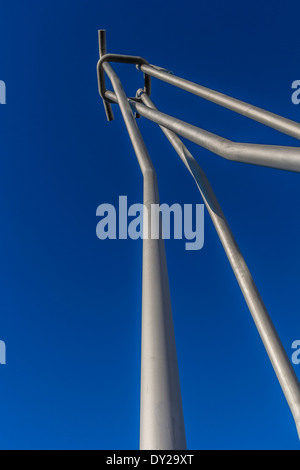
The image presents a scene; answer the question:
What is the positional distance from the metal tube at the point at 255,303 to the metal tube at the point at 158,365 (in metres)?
4.41

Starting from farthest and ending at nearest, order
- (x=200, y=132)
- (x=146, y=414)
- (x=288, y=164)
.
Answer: (x=200, y=132) < (x=288, y=164) < (x=146, y=414)

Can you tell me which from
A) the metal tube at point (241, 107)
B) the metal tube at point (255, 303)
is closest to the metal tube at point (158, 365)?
the metal tube at point (255, 303)

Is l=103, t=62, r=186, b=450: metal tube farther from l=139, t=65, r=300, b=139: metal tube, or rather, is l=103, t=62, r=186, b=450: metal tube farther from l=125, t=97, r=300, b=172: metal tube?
l=139, t=65, r=300, b=139: metal tube

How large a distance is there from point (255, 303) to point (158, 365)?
5955 millimetres

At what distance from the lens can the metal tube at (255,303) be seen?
9.40 metres

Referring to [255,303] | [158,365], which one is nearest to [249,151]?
[158,365]

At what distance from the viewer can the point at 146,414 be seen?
4.85m

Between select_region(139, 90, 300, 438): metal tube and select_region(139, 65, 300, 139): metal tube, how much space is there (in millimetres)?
2067

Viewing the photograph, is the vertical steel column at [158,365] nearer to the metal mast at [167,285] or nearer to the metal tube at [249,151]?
the metal mast at [167,285]

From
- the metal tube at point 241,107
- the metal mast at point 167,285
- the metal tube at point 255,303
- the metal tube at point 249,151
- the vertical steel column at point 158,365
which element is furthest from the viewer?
the metal tube at point 241,107
